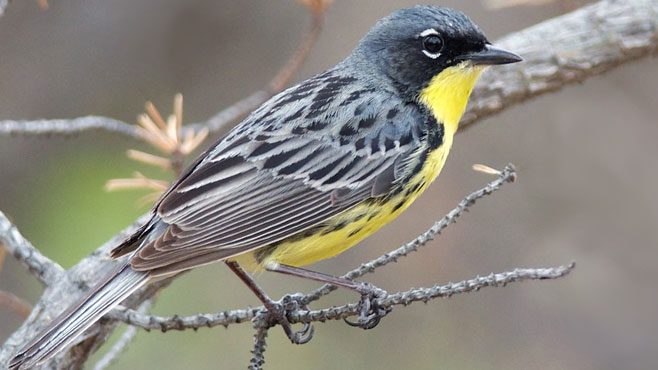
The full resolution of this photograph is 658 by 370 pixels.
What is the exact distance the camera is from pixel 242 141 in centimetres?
508

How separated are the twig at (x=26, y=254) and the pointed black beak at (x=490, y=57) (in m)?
2.11

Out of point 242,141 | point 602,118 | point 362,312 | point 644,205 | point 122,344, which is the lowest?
point 644,205

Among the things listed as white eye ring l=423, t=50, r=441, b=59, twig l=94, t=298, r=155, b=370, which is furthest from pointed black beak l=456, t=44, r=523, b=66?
twig l=94, t=298, r=155, b=370

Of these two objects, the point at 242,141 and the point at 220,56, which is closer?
the point at 242,141

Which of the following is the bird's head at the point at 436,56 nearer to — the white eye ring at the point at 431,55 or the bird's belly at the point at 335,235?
the white eye ring at the point at 431,55

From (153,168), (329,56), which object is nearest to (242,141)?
(153,168)

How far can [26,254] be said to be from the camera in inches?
187

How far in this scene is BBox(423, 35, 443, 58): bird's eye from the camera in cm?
522

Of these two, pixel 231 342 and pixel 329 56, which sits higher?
pixel 329 56

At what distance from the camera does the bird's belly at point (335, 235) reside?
15.7 ft

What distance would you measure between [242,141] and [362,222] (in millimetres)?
696

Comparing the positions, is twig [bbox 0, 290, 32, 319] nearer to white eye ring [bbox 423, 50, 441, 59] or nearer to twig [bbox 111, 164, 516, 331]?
twig [bbox 111, 164, 516, 331]

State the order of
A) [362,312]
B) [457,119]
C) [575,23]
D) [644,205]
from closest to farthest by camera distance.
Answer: [362,312] → [457,119] → [575,23] → [644,205]

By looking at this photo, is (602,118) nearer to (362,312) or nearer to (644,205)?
(644,205)
